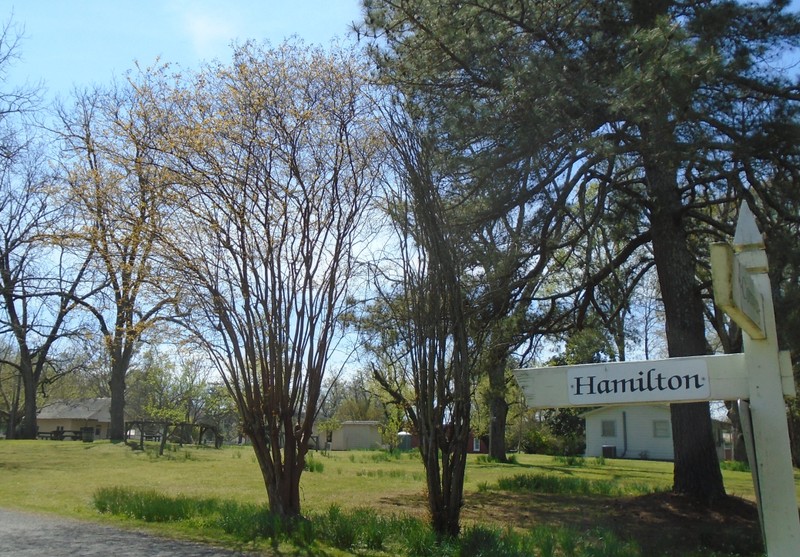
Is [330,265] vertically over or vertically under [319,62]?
under

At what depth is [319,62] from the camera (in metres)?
11.5

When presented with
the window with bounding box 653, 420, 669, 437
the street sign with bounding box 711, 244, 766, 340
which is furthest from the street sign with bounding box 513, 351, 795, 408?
the window with bounding box 653, 420, 669, 437

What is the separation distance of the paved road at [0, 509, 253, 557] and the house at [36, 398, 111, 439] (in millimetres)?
58704

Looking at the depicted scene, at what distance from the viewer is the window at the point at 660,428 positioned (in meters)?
43.2

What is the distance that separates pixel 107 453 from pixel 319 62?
63.4 feet

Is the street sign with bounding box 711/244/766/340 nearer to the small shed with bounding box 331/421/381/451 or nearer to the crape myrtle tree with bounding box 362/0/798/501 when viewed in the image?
the crape myrtle tree with bounding box 362/0/798/501

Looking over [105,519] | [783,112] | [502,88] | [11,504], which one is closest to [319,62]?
[502,88]

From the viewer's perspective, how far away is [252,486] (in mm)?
16578

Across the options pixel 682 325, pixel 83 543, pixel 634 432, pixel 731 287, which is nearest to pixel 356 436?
pixel 634 432

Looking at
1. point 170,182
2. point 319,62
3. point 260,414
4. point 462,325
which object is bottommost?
point 260,414

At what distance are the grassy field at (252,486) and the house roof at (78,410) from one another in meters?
40.9

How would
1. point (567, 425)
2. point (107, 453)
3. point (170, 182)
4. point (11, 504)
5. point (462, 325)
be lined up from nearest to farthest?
point (462, 325), point (170, 182), point (11, 504), point (107, 453), point (567, 425)

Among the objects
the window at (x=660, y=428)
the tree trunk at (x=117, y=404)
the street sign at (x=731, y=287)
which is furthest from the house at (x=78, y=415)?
the street sign at (x=731, y=287)

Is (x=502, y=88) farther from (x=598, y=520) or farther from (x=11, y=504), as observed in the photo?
(x=11, y=504)
